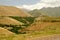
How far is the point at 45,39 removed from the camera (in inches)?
1181

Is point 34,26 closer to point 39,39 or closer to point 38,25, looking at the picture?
point 38,25

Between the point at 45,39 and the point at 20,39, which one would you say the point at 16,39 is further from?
the point at 45,39

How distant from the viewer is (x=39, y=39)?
29781 mm

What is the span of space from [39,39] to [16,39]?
4607 mm

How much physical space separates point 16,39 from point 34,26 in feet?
155

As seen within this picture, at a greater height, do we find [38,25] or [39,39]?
[39,39]

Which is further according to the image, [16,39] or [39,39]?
[39,39]

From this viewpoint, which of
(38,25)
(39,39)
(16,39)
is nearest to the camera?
(16,39)

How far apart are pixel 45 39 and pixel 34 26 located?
1735 inches

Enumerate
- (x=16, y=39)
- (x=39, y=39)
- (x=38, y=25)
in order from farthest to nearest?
(x=38, y=25) < (x=39, y=39) < (x=16, y=39)

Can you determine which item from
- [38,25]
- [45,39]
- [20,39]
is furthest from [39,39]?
[38,25]

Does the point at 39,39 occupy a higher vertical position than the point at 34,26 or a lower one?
higher

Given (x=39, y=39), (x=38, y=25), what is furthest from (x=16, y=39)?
(x=38, y=25)

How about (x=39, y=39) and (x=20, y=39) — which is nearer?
(x=20, y=39)
